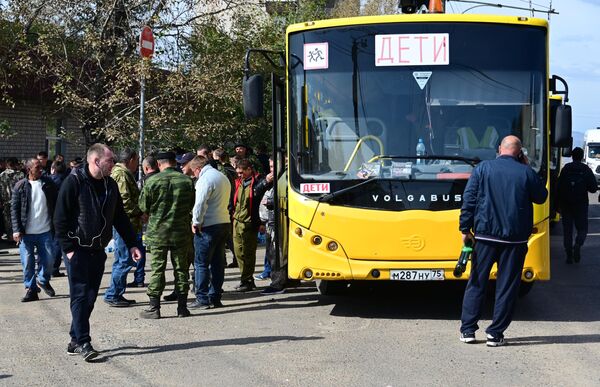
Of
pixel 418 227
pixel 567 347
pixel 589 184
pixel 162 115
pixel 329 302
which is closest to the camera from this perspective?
pixel 567 347

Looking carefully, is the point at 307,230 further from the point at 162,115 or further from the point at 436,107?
the point at 162,115

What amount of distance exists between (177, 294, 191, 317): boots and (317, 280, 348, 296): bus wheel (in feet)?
5.51

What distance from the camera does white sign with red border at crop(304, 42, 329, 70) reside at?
937cm

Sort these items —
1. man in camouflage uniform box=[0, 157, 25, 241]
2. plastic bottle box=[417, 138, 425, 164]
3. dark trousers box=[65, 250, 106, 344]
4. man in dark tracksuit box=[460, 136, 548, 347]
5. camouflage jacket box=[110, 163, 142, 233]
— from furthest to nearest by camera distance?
man in camouflage uniform box=[0, 157, 25, 241] → camouflage jacket box=[110, 163, 142, 233] → plastic bottle box=[417, 138, 425, 164] → man in dark tracksuit box=[460, 136, 548, 347] → dark trousers box=[65, 250, 106, 344]

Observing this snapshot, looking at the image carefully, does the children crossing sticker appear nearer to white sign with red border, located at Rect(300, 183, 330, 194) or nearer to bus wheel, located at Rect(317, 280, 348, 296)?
white sign with red border, located at Rect(300, 183, 330, 194)

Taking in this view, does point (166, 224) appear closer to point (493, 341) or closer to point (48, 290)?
point (48, 290)

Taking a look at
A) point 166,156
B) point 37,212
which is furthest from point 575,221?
point 37,212

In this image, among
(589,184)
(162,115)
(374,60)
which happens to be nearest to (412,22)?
(374,60)

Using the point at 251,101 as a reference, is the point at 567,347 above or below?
below

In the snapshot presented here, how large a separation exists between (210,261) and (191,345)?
221cm

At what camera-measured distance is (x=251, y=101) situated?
9.49 metres

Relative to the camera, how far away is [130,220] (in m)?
10.5

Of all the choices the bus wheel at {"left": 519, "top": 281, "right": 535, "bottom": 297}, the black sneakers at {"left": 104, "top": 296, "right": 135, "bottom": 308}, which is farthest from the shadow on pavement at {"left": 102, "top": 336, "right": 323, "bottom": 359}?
the bus wheel at {"left": 519, "top": 281, "right": 535, "bottom": 297}

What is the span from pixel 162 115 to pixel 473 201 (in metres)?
10.4
